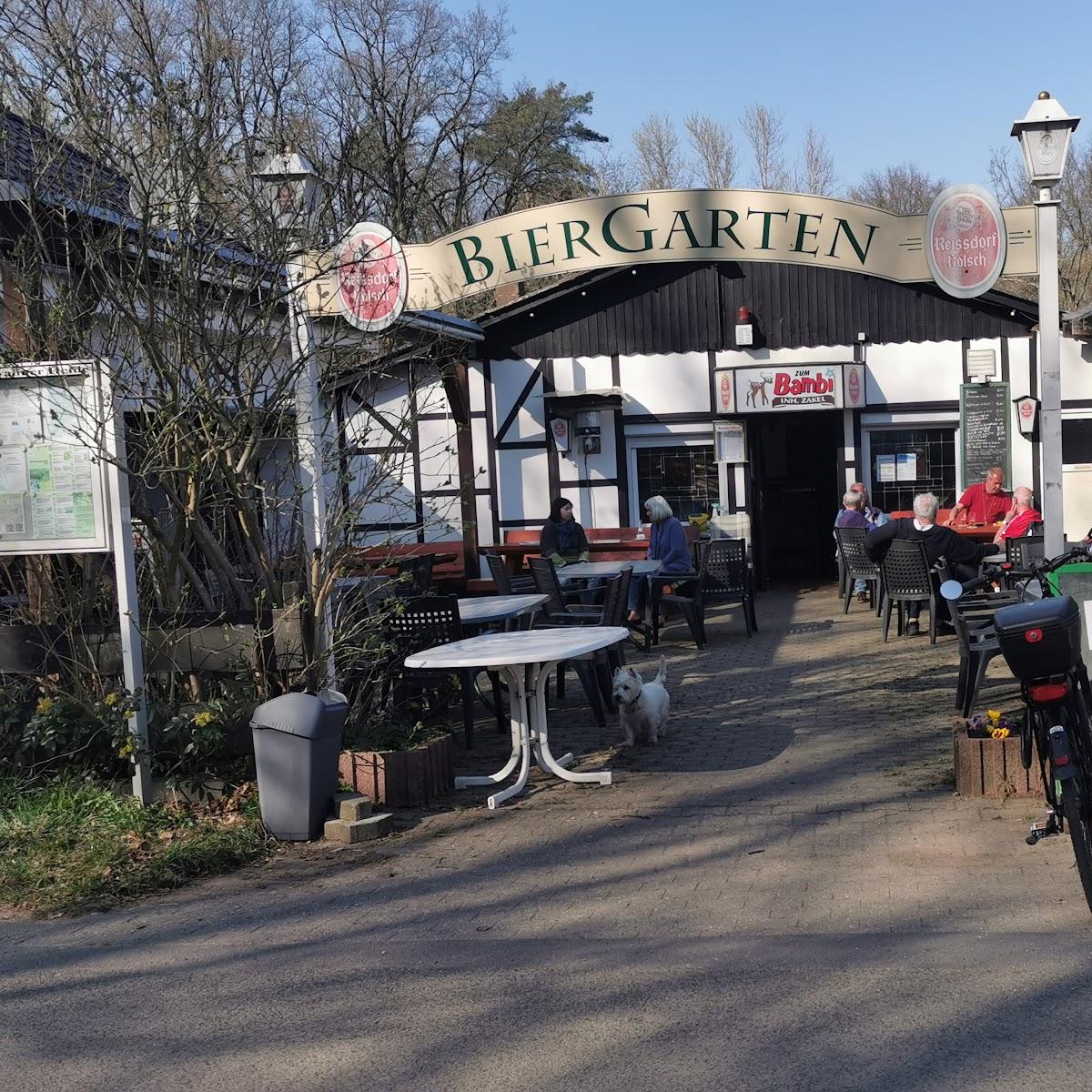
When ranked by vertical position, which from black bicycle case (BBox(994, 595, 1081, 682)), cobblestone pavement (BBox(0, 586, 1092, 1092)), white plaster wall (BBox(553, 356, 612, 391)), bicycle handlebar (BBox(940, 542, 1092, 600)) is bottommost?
cobblestone pavement (BBox(0, 586, 1092, 1092))

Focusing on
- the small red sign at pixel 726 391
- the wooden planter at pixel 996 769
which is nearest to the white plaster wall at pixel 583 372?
the small red sign at pixel 726 391

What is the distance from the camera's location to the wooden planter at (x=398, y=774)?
21.2 ft

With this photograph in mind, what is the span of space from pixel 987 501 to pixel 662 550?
4.69 metres

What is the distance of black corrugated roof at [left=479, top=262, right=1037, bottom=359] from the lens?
16.1 m

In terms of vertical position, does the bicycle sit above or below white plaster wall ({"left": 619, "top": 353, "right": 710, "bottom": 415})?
below

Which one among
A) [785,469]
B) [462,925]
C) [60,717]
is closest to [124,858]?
[60,717]

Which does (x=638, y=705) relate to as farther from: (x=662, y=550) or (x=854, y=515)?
(x=854, y=515)

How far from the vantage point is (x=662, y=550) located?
12.4 meters

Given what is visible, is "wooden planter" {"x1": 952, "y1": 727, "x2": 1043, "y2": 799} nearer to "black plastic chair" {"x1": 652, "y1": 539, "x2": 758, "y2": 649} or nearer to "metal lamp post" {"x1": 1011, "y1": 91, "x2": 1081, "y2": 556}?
"metal lamp post" {"x1": 1011, "y1": 91, "x2": 1081, "y2": 556}

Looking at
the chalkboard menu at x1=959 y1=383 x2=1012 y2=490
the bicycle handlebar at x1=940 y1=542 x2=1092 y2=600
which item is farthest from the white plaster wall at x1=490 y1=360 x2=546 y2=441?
the bicycle handlebar at x1=940 y1=542 x2=1092 y2=600

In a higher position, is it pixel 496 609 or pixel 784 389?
pixel 784 389

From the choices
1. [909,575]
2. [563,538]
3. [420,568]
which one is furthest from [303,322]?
A: [563,538]

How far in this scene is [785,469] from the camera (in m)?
20.4

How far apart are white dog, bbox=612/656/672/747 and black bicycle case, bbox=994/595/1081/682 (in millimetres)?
3380
